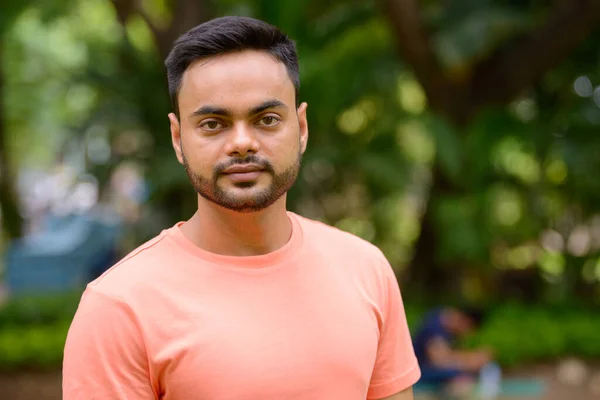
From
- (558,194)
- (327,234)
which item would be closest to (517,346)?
(558,194)

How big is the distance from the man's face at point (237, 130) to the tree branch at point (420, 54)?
6.64m

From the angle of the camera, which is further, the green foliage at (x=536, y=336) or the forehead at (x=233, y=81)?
the green foliage at (x=536, y=336)

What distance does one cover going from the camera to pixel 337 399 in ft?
5.20

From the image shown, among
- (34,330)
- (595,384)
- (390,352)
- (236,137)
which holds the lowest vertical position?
(595,384)

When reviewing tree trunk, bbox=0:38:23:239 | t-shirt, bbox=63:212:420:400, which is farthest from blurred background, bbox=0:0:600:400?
t-shirt, bbox=63:212:420:400

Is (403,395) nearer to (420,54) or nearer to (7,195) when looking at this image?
(420,54)

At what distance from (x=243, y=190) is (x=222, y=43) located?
0.97 ft

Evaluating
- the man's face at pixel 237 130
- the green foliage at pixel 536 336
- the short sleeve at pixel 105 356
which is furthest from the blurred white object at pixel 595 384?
the short sleeve at pixel 105 356

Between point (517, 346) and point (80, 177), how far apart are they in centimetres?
486

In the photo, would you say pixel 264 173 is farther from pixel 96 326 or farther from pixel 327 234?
pixel 96 326

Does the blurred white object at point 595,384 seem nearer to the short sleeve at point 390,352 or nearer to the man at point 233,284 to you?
the short sleeve at point 390,352

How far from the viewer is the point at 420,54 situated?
8500 mm

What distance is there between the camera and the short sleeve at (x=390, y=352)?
Answer: 5.87ft

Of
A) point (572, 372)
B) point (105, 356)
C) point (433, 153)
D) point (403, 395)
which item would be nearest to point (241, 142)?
point (105, 356)
